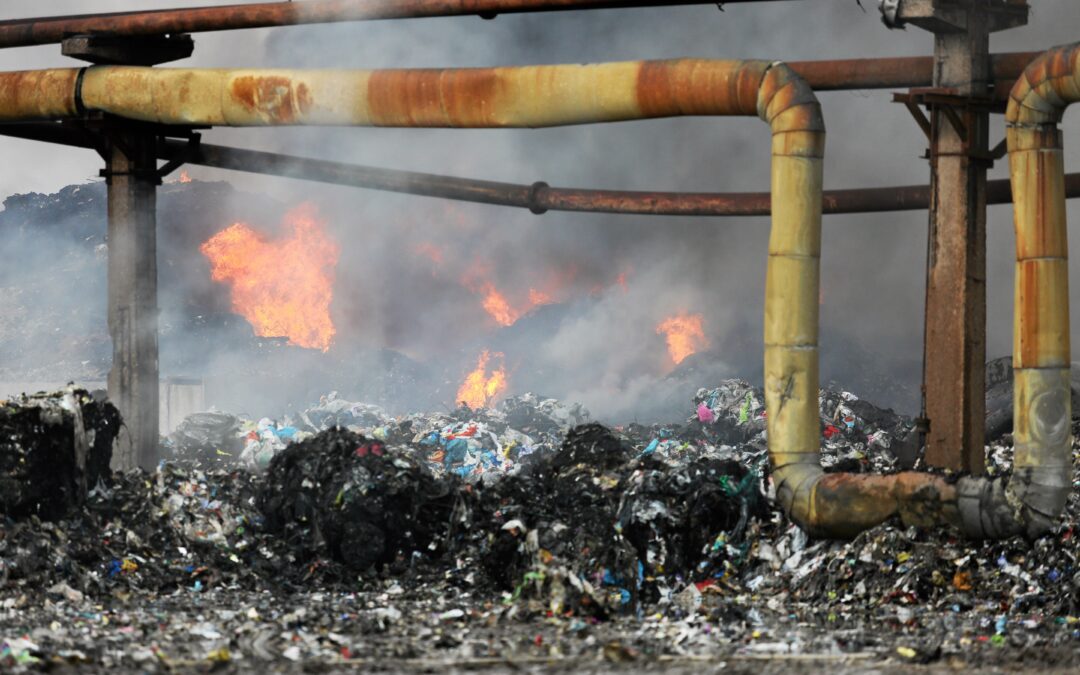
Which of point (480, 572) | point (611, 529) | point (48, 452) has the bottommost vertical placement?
point (480, 572)

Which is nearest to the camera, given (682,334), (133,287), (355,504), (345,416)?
(355,504)

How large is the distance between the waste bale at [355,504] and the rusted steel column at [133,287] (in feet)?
6.83

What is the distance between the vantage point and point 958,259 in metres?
10.4

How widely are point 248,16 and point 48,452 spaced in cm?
450

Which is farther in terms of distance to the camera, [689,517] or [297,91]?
[297,91]

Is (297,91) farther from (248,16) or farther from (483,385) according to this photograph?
(483,385)

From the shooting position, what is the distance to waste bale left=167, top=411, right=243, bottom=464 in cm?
1527

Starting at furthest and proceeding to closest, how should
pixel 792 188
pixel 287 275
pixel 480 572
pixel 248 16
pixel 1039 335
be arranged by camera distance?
pixel 287 275 → pixel 248 16 → pixel 480 572 → pixel 792 188 → pixel 1039 335

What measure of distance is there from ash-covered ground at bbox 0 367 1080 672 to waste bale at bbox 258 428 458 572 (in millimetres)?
20

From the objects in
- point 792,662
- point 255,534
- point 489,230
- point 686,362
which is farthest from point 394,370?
point 792,662

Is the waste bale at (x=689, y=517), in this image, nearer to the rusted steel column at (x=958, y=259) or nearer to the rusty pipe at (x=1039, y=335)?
the rusted steel column at (x=958, y=259)

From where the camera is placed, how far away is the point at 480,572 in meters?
9.79

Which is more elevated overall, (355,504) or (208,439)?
(208,439)

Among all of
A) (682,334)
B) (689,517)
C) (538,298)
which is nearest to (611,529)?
(689,517)
